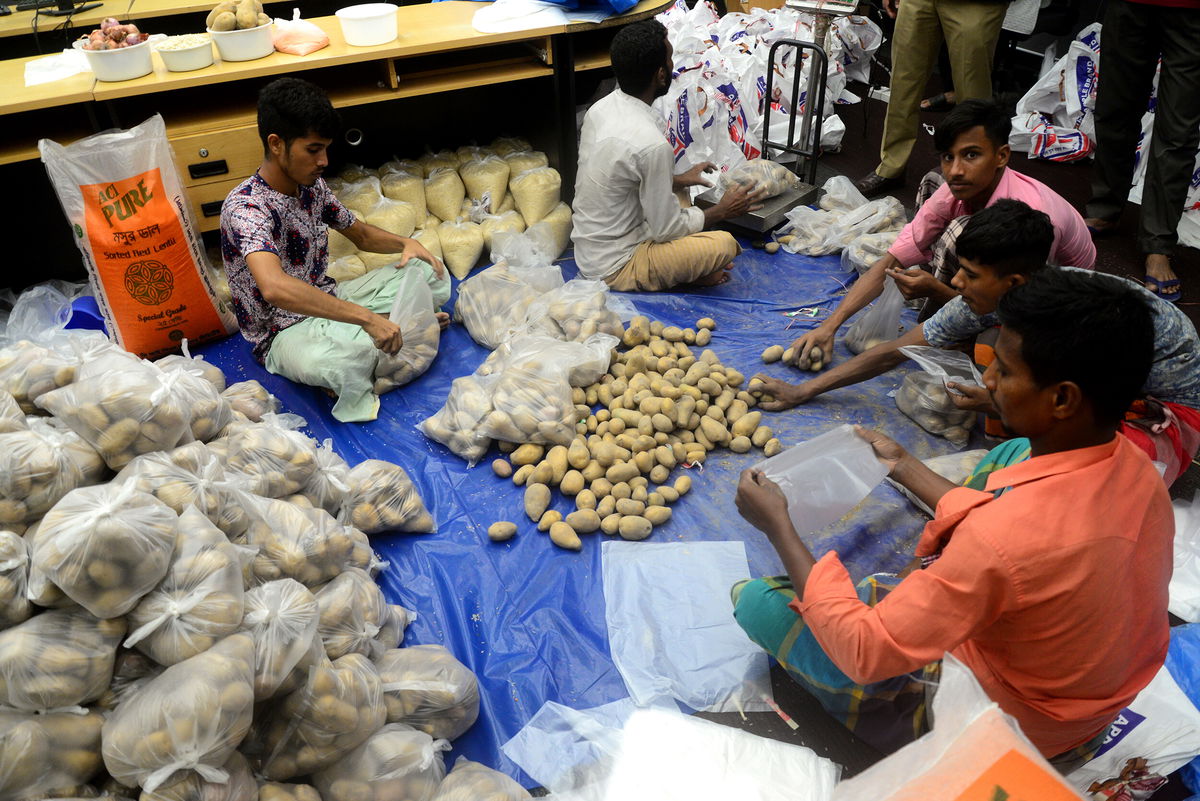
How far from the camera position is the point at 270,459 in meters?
2.04

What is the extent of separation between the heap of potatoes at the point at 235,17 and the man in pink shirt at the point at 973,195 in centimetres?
272

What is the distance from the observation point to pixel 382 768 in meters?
1.63

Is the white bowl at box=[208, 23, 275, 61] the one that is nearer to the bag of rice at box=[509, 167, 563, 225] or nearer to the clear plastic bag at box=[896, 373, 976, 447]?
the bag of rice at box=[509, 167, 563, 225]

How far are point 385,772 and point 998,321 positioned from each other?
1.99 m

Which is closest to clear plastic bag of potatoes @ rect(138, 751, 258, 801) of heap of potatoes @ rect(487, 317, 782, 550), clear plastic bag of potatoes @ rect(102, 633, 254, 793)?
clear plastic bag of potatoes @ rect(102, 633, 254, 793)

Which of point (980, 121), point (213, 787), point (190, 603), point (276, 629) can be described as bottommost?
point (213, 787)

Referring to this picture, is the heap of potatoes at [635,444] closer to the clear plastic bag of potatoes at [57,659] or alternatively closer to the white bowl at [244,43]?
the clear plastic bag of potatoes at [57,659]

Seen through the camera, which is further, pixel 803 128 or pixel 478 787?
pixel 803 128

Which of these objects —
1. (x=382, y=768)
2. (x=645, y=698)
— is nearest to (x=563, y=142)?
(x=645, y=698)

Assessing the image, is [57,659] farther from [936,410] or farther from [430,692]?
[936,410]

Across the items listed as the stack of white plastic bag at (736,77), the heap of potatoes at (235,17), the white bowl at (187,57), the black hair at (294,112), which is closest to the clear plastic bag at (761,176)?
the stack of white plastic bag at (736,77)

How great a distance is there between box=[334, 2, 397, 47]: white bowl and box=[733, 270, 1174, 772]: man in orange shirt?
3007 mm

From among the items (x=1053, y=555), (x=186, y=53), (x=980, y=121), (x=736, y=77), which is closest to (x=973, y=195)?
(x=980, y=121)

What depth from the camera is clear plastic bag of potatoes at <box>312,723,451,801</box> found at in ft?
5.24
